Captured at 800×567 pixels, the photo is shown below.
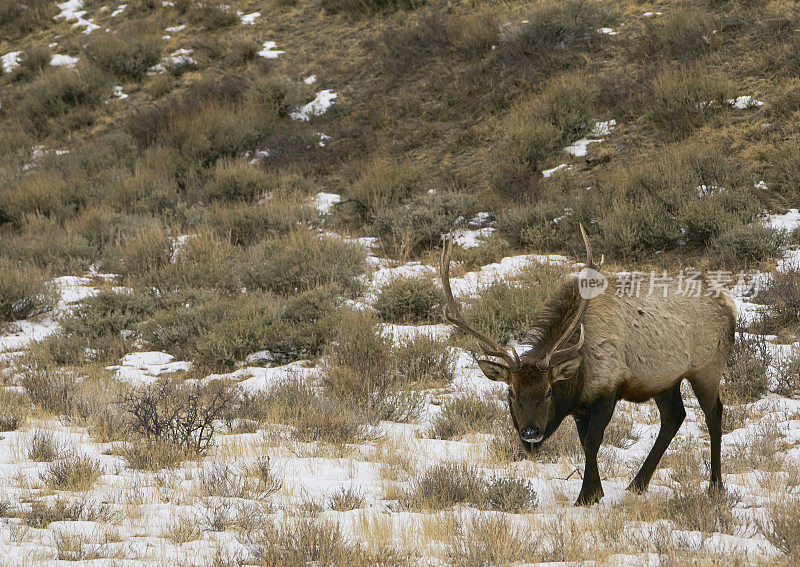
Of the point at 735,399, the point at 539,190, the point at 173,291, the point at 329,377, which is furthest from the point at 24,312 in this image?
the point at 735,399

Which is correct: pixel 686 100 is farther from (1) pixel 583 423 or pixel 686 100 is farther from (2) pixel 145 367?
(2) pixel 145 367

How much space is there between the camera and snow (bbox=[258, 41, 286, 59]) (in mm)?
19062

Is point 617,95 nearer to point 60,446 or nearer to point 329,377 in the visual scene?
point 329,377

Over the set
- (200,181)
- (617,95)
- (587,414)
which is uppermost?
(587,414)

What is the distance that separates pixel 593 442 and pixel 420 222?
300 inches

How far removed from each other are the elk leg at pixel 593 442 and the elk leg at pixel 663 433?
0.39 m

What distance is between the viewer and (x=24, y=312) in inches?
394

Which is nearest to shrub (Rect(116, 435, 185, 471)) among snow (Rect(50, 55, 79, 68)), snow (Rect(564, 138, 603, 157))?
snow (Rect(564, 138, 603, 157))

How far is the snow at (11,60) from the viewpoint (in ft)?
71.3

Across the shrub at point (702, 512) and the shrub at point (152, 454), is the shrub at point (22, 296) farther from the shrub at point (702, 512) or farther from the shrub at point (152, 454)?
the shrub at point (702, 512)

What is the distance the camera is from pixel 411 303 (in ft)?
29.9

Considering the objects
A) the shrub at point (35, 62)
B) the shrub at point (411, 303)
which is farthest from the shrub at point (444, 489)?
the shrub at point (35, 62)

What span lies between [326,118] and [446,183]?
4466 mm

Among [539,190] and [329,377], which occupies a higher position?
[329,377]
